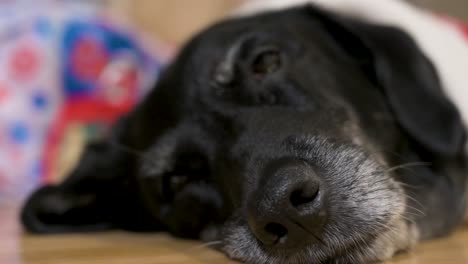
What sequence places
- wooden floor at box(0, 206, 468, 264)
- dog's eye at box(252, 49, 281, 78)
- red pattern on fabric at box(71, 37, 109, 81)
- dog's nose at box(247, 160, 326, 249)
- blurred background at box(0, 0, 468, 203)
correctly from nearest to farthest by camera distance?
dog's nose at box(247, 160, 326, 249)
wooden floor at box(0, 206, 468, 264)
dog's eye at box(252, 49, 281, 78)
blurred background at box(0, 0, 468, 203)
red pattern on fabric at box(71, 37, 109, 81)

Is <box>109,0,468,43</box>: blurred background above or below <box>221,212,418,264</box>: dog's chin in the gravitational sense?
above

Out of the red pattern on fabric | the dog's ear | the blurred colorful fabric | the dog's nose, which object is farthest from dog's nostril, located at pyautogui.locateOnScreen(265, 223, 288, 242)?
the red pattern on fabric

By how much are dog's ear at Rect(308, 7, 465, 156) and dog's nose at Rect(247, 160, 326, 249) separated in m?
0.60

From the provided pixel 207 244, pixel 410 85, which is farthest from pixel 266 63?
pixel 207 244

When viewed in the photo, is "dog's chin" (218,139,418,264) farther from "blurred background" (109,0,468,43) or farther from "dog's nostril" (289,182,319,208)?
"blurred background" (109,0,468,43)

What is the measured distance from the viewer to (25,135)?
313 centimetres

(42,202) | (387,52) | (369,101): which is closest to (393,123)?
(369,101)

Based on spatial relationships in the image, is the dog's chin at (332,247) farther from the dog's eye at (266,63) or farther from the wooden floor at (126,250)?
the dog's eye at (266,63)

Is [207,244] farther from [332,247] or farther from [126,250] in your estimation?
[332,247]

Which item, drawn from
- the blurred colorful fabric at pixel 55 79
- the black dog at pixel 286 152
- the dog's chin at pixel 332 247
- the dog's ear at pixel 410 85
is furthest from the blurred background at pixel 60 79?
the dog's chin at pixel 332 247

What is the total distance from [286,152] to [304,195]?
0.15 meters

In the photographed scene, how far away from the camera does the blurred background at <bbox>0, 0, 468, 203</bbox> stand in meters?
3.10

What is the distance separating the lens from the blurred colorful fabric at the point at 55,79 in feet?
10.2

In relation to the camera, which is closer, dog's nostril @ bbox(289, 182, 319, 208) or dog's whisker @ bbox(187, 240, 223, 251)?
dog's nostril @ bbox(289, 182, 319, 208)
